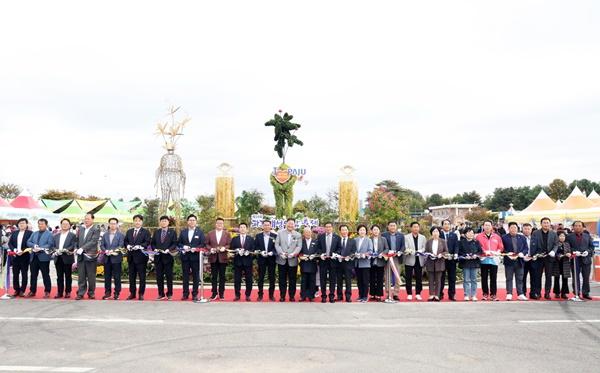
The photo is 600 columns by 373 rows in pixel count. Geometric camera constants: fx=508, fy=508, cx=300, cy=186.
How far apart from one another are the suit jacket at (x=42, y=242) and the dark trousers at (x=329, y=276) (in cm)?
647

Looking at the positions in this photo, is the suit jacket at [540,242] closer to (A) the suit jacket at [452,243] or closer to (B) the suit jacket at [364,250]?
(A) the suit jacket at [452,243]

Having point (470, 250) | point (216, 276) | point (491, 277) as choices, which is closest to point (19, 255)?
point (216, 276)

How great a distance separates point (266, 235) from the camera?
12.1 m

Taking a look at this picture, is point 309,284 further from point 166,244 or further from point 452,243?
point 452,243

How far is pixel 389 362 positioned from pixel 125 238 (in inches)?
311

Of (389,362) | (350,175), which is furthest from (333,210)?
(389,362)

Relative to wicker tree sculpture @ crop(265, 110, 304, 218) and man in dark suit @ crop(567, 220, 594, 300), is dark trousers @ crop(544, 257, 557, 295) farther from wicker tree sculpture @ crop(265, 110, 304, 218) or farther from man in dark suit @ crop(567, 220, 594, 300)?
wicker tree sculpture @ crop(265, 110, 304, 218)

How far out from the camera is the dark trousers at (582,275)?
12125 mm

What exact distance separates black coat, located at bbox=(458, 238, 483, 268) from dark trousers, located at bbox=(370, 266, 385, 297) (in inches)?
76.6

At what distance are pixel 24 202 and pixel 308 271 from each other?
24.4m

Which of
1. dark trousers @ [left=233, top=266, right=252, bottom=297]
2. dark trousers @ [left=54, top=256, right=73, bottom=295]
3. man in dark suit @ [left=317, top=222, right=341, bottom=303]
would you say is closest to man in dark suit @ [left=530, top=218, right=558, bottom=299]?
man in dark suit @ [left=317, top=222, right=341, bottom=303]

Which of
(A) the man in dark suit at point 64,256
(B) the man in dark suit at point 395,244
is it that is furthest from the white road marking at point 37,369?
(B) the man in dark suit at point 395,244

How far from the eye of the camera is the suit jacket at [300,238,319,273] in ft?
38.3

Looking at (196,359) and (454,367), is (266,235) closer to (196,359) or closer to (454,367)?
(196,359)
